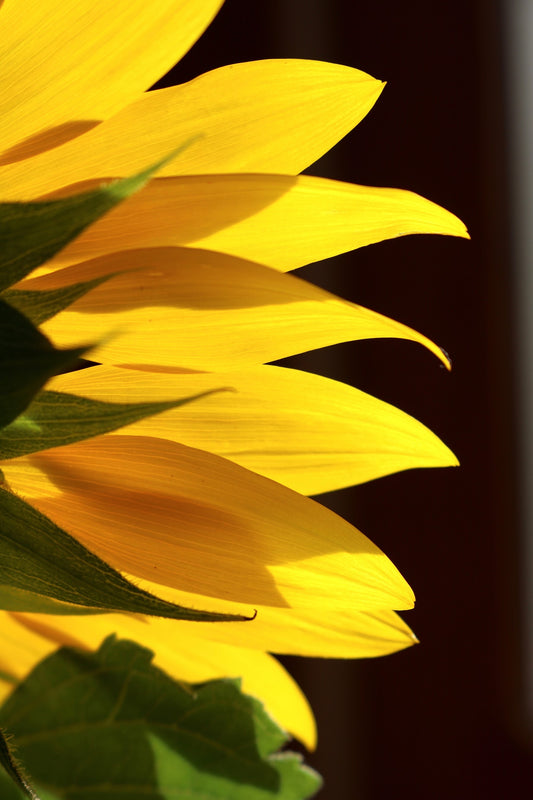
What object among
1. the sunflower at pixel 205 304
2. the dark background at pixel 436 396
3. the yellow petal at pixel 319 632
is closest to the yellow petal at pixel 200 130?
the sunflower at pixel 205 304

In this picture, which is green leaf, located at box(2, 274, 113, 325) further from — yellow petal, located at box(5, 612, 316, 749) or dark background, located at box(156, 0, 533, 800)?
dark background, located at box(156, 0, 533, 800)

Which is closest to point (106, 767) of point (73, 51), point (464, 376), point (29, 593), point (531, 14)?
point (29, 593)

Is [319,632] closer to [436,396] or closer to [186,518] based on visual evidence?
[186,518]

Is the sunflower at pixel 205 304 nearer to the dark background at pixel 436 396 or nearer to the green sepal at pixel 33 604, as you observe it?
the green sepal at pixel 33 604

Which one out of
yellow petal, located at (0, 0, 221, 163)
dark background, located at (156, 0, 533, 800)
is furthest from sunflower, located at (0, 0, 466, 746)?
dark background, located at (156, 0, 533, 800)

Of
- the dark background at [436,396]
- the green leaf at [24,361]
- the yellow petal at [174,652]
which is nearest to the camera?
the green leaf at [24,361]
